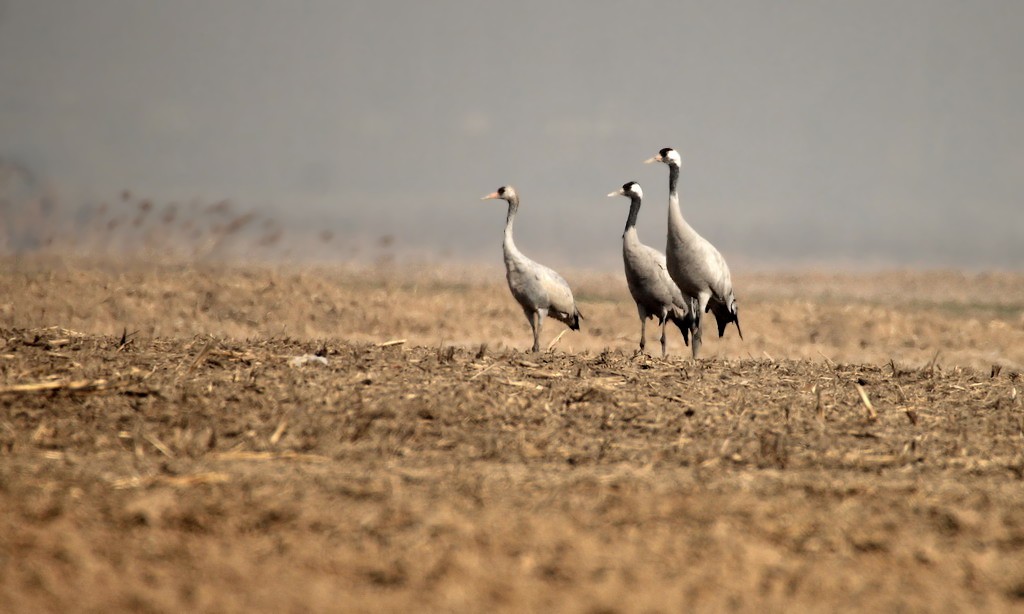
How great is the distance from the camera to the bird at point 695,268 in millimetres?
12398

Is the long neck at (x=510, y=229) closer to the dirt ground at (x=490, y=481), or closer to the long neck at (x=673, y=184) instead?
the long neck at (x=673, y=184)

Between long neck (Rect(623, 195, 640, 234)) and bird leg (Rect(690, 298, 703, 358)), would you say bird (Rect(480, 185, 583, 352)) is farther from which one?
bird leg (Rect(690, 298, 703, 358))

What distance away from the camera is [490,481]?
5922 mm

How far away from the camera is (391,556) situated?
15.8 ft

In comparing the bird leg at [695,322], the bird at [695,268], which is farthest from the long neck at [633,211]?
the bird leg at [695,322]

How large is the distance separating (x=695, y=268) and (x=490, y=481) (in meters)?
7.02

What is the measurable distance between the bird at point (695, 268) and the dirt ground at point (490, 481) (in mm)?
2398

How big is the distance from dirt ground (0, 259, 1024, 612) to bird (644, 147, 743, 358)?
7.87 feet

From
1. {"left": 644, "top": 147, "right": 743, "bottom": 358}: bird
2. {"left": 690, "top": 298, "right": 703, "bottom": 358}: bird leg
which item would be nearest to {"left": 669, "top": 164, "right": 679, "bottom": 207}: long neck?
{"left": 644, "top": 147, "right": 743, "bottom": 358}: bird

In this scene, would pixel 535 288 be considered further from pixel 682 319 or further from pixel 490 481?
pixel 490 481

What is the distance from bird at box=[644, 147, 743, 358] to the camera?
488 inches

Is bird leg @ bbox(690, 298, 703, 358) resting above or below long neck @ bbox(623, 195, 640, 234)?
below

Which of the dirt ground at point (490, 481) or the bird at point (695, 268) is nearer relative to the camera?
the dirt ground at point (490, 481)

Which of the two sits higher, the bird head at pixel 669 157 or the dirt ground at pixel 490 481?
the bird head at pixel 669 157
